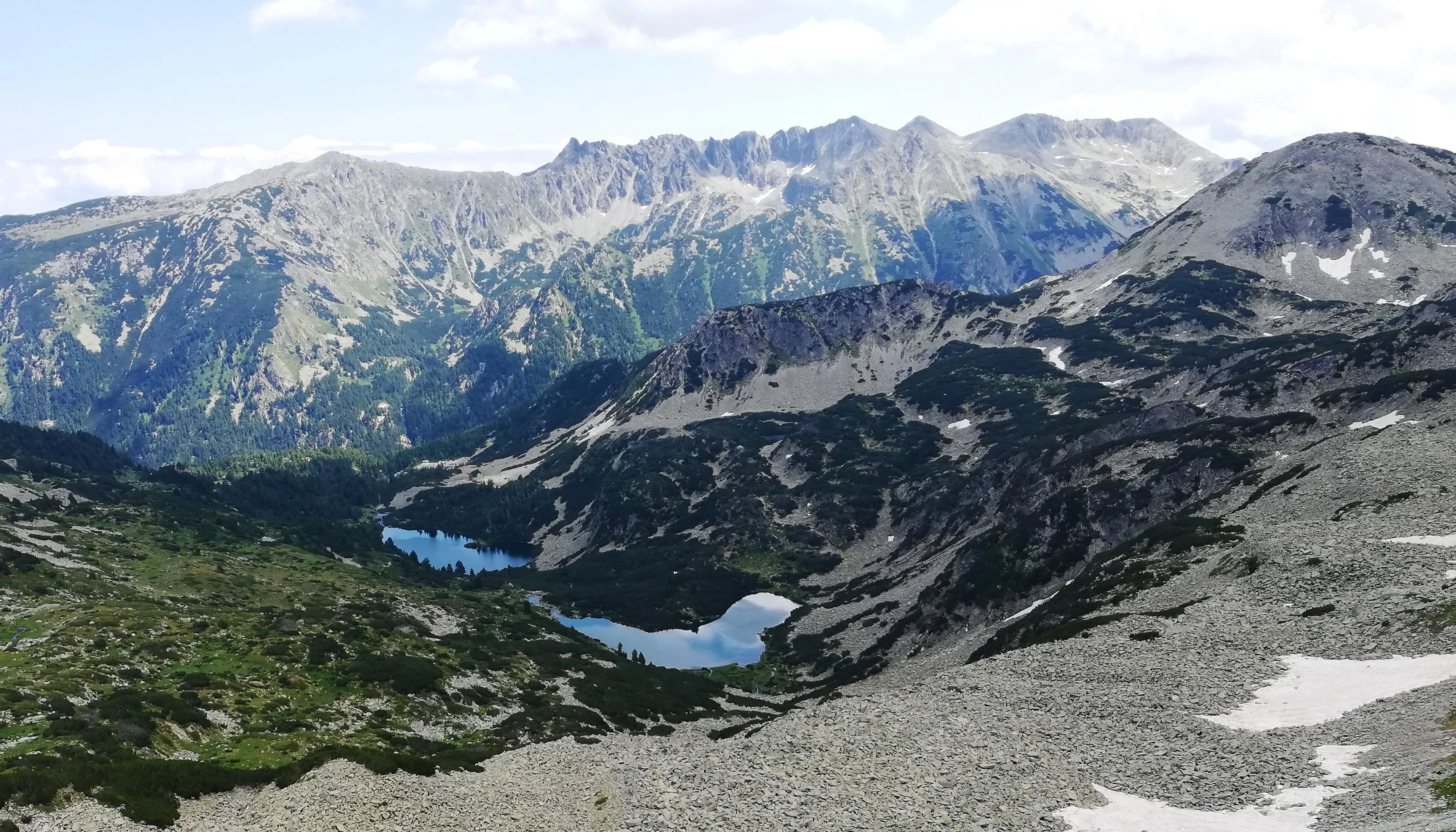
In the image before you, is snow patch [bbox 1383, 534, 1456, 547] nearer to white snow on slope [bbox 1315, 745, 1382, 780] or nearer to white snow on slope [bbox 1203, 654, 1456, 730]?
white snow on slope [bbox 1203, 654, 1456, 730]

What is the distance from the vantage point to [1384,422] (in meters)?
131

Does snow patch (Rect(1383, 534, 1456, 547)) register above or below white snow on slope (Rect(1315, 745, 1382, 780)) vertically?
above

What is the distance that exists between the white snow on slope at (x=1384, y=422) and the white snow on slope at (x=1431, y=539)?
54.7 meters

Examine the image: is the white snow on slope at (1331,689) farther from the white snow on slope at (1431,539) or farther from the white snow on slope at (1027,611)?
the white snow on slope at (1027,611)

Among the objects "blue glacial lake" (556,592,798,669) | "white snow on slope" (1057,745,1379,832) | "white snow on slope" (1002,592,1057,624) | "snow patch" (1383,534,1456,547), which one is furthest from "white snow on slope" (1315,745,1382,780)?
"blue glacial lake" (556,592,798,669)

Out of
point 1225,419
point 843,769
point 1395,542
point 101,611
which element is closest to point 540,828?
point 843,769

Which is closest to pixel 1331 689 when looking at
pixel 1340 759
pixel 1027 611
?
pixel 1340 759

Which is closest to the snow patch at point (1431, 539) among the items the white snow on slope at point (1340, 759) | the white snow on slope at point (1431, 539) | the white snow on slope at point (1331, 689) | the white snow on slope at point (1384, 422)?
the white snow on slope at point (1431, 539)

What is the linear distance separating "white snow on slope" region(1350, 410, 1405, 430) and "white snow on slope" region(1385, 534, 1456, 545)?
179ft

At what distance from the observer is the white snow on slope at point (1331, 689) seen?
53.9 meters

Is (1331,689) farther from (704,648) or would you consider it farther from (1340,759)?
(704,648)

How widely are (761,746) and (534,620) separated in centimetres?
12557

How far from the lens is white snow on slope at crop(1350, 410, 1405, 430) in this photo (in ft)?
420

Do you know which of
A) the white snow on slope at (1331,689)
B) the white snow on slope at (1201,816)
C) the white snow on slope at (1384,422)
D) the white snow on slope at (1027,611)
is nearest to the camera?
the white snow on slope at (1201,816)
